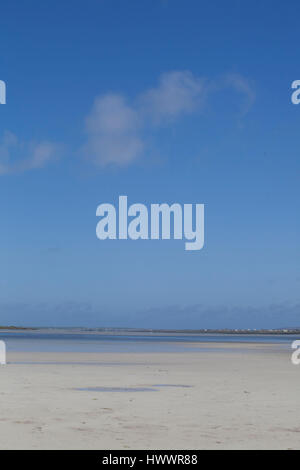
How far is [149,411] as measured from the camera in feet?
48.9

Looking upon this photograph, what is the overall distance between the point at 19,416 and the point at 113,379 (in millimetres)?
9027

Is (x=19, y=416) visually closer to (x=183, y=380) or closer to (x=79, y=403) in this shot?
(x=79, y=403)

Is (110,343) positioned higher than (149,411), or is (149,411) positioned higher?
(110,343)

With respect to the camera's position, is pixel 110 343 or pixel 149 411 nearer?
pixel 149 411

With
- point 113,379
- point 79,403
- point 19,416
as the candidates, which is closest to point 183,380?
point 113,379

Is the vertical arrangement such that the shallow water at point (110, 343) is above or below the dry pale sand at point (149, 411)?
above

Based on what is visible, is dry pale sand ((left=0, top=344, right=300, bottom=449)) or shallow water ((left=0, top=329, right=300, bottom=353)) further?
shallow water ((left=0, top=329, right=300, bottom=353))

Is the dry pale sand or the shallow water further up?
the shallow water

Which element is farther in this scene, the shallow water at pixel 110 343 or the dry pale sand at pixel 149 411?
the shallow water at pixel 110 343

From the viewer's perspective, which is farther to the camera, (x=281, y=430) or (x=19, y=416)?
(x=19, y=416)

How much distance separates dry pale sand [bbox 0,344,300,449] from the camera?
11.5m

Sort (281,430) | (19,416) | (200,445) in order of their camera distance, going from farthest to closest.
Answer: (19,416)
(281,430)
(200,445)

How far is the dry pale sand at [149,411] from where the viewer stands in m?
11.5
